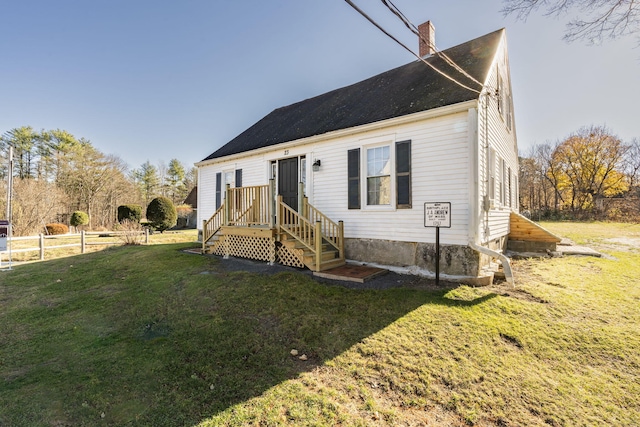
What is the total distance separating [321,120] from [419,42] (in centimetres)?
471

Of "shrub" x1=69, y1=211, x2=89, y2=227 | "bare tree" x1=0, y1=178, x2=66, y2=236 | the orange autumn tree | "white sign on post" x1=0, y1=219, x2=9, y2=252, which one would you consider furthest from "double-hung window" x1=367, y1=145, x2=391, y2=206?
the orange autumn tree

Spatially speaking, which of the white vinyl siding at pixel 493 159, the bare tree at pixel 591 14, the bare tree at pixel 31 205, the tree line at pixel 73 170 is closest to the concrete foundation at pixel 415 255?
the white vinyl siding at pixel 493 159

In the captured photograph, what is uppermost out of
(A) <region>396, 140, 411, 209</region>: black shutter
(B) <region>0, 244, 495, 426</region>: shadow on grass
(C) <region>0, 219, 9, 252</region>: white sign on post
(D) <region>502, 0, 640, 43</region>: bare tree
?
(D) <region>502, 0, 640, 43</region>: bare tree

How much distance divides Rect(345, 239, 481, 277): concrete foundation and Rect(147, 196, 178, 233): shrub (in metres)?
16.6

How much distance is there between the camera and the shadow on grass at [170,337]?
2.63m

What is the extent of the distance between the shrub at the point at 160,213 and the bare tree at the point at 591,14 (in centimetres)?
2060

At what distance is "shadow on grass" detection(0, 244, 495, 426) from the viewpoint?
2.63 metres

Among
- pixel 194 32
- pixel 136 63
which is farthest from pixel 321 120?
pixel 136 63

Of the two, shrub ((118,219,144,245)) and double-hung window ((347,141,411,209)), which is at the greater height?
double-hung window ((347,141,411,209))

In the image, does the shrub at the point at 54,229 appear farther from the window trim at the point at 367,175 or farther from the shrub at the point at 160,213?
the window trim at the point at 367,175

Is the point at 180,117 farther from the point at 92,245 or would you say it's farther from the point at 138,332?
the point at 138,332

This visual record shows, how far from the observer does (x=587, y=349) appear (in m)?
3.53

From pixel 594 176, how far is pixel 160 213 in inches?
1582

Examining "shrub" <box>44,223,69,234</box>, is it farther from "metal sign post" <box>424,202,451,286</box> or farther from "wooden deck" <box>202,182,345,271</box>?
"metal sign post" <box>424,202,451,286</box>
